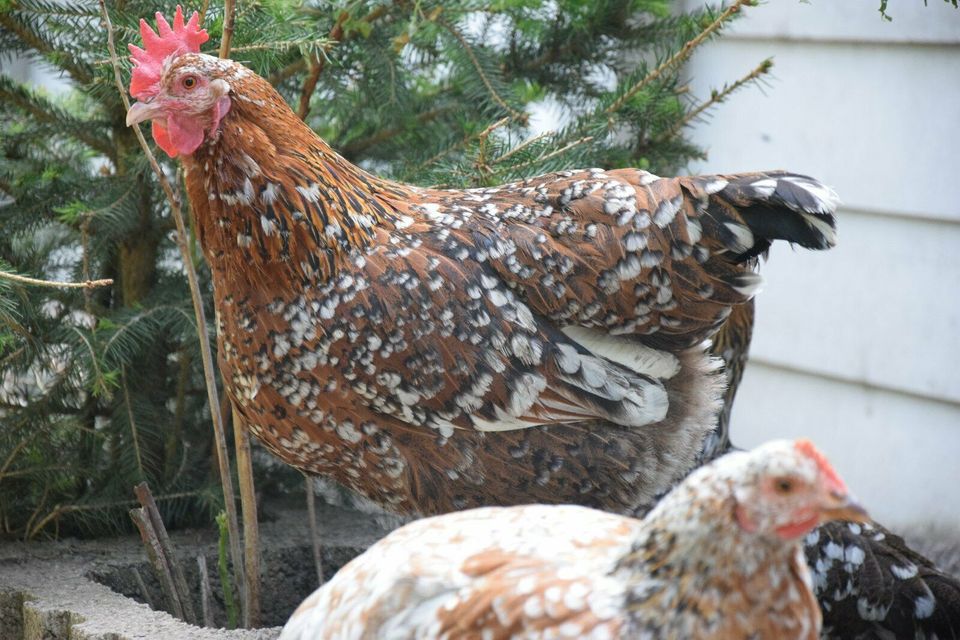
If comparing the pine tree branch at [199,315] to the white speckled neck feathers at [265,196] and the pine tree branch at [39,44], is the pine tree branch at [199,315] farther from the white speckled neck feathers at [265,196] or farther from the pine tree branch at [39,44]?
the pine tree branch at [39,44]

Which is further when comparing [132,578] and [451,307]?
[132,578]

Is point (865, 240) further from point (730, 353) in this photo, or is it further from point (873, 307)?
point (730, 353)

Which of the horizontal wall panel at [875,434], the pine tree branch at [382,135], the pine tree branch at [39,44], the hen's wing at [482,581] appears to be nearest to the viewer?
the hen's wing at [482,581]

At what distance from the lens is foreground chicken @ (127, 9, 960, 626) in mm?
2527

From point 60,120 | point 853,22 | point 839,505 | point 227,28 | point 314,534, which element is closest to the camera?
point 839,505

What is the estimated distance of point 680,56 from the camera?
3041 mm

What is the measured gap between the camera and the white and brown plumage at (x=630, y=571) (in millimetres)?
1541

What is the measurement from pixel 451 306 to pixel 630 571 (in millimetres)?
1033

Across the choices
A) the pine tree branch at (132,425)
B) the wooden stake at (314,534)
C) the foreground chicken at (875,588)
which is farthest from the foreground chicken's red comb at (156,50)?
the foreground chicken at (875,588)

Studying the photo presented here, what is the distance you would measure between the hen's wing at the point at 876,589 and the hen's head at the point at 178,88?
1.81m

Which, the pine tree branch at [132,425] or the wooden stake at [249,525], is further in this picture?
the pine tree branch at [132,425]

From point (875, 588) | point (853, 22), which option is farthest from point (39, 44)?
point (853, 22)

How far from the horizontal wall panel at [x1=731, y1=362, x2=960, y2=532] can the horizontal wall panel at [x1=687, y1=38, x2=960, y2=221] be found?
0.80 m

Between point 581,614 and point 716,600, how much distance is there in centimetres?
21
